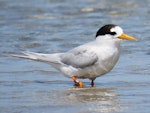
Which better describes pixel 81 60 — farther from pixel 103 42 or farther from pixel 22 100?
pixel 22 100

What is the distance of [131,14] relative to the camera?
1352 centimetres

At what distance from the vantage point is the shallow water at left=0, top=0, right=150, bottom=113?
21.1ft

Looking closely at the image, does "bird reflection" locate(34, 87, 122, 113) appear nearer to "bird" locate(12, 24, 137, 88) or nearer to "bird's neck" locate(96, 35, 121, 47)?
"bird" locate(12, 24, 137, 88)

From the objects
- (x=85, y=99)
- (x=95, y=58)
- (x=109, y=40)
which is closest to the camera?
(x=85, y=99)

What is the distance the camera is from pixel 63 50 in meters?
9.98

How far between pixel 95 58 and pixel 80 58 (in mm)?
222

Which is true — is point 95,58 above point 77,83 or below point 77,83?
above

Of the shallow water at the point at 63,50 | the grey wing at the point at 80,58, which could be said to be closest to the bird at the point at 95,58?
the grey wing at the point at 80,58

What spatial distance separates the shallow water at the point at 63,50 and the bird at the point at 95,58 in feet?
0.54

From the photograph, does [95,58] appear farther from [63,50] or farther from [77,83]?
[63,50]

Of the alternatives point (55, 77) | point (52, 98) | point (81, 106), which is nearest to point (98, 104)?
point (81, 106)

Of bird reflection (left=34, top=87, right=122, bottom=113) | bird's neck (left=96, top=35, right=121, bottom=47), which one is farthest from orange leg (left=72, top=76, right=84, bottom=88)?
bird's neck (left=96, top=35, right=121, bottom=47)

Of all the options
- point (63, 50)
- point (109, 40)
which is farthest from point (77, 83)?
point (63, 50)

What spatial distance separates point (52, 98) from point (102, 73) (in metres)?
1.01
